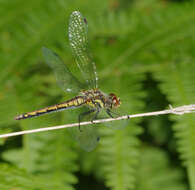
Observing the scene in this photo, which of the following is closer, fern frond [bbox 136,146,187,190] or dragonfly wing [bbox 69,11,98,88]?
dragonfly wing [bbox 69,11,98,88]

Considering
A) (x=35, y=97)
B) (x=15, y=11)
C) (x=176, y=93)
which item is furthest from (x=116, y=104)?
(x=15, y=11)

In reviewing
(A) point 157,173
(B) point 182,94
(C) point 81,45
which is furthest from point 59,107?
(A) point 157,173

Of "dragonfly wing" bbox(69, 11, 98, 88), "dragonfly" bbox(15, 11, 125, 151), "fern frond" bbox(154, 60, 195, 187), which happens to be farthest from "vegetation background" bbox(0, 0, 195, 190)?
"dragonfly wing" bbox(69, 11, 98, 88)

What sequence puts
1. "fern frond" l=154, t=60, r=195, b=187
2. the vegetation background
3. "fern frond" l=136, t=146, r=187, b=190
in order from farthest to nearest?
"fern frond" l=136, t=146, r=187, b=190 → the vegetation background → "fern frond" l=154, t=60, r=195, b=187

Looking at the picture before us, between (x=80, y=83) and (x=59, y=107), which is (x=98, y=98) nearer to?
(x=80, y=83)

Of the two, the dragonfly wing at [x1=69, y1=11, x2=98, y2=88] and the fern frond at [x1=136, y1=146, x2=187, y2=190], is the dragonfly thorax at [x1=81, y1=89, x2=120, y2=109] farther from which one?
the fern frond at [x1=136, y1=146, x2=187, y2=190]

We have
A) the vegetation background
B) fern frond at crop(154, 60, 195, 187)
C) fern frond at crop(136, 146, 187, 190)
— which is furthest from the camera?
fern frond at crop(136, 146, 187, 190)

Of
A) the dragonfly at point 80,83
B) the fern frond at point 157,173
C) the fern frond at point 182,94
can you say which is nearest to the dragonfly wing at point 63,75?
the dragonfly at point 80,83
